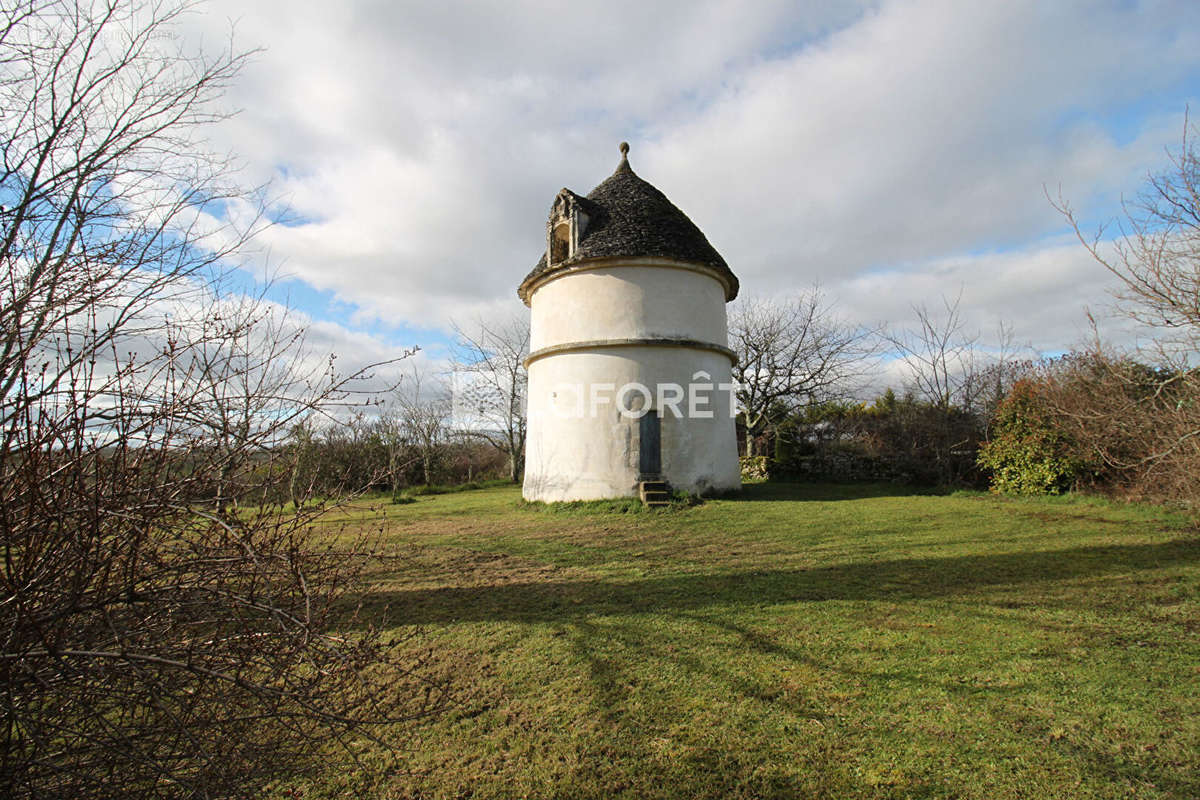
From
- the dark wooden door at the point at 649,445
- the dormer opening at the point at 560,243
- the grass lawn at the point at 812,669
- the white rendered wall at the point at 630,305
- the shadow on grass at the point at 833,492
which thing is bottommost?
the grass lawn at the point at 812,669

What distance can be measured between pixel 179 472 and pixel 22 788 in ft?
3.93

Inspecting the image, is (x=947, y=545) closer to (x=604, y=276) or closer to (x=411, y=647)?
(x=411, y=647)

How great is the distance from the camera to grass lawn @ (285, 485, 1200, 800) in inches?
122

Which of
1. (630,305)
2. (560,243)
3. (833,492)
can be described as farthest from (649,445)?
(833,492)

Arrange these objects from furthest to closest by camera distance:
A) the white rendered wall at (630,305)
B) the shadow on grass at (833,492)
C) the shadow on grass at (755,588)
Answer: the shadow on grass at (833,492) → the white rendered wall at (630,305) → the shadow on grass at (755,588)

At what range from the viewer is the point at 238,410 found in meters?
2.84

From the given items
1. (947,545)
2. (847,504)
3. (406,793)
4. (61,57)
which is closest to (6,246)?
(406,793)

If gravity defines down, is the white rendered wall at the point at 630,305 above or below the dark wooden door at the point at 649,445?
above

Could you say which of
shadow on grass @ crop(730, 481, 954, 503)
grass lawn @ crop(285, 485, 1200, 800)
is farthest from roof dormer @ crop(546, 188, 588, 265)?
grass lawn @ crop(285, 485, 1200, 800)

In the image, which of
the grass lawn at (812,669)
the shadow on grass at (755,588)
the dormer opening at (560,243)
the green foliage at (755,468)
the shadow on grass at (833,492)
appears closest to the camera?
the grass lawn at (812,669)

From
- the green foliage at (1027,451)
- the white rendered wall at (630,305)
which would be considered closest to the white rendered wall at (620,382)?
the white rendered wall at (630,305)

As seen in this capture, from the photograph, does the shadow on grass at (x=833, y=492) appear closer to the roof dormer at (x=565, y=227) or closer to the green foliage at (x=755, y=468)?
the green foliage at (x=755, y=468)

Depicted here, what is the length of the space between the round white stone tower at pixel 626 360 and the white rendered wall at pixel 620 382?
24mm

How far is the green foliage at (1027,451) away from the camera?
13641 mm
